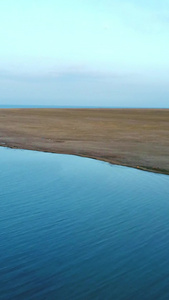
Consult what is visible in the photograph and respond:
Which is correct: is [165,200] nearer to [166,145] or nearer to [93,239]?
[93,239]

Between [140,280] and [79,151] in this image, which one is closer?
[140,280]

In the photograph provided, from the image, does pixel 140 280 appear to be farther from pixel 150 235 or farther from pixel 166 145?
pixel 166 145

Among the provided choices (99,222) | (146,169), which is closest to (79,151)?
(146,169)

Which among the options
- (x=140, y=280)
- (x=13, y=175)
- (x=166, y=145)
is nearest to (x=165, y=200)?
(x=140, y=280)

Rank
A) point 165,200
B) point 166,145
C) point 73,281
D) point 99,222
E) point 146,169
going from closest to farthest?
point 73,281, point 99,222, point 165,200, point 146,169, point 166,145

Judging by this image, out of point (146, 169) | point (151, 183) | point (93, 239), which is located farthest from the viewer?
point (146, 169)

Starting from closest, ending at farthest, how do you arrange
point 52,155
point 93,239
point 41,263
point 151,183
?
1. point 41,263
2. point 93,239
3. point 151,183
4. point 52,155

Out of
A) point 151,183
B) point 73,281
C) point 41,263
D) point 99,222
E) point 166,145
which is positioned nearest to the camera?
point 73,281
